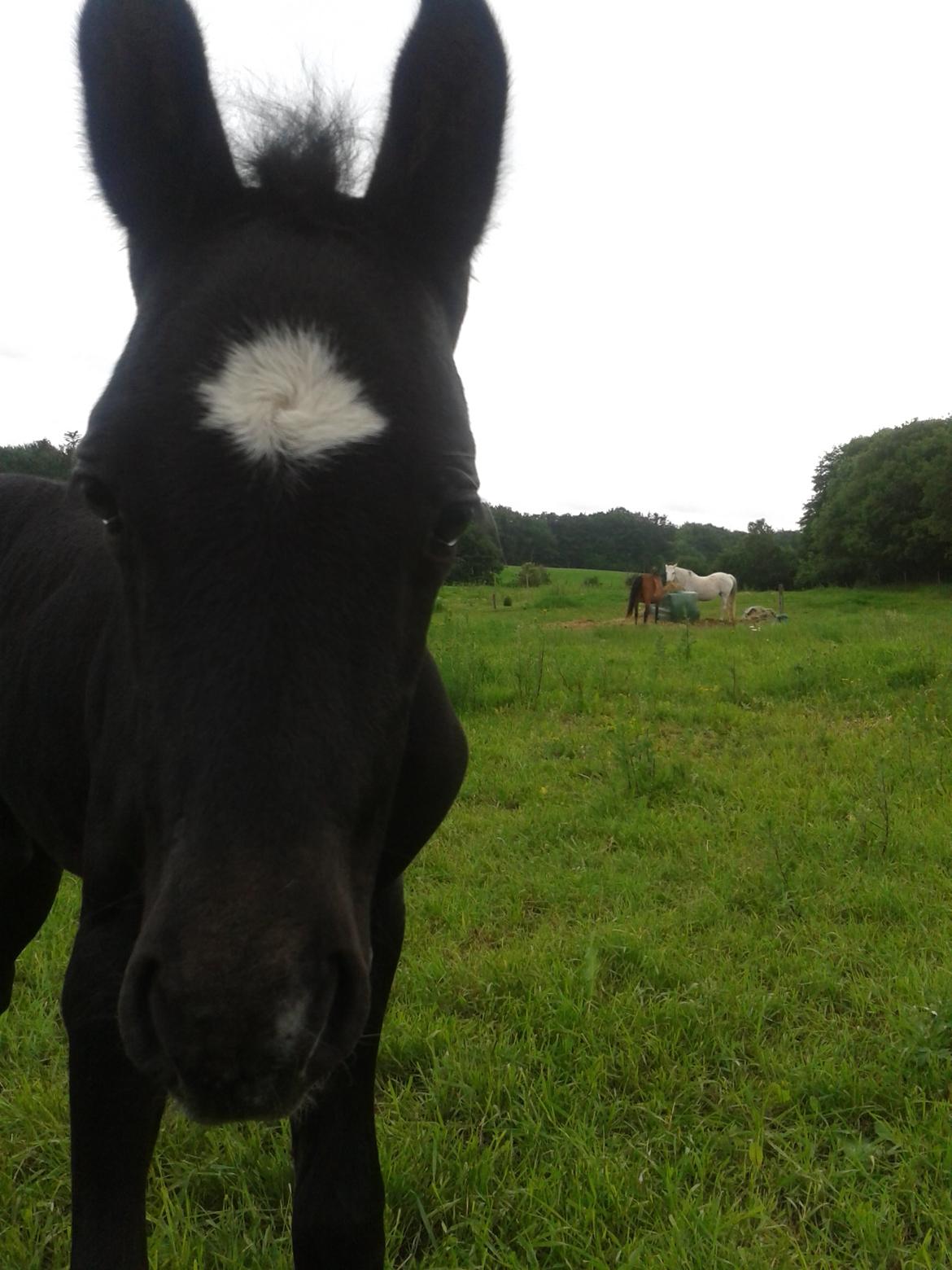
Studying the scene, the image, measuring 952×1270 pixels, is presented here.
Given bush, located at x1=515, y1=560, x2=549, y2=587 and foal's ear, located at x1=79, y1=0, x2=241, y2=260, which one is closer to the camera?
foal's ear, located at x1=79, y1=0, x2=241, y2=260

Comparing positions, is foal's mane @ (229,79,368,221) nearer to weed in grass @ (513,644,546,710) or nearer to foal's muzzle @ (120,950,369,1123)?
foal's muzzle @ (120,950,369,1123)

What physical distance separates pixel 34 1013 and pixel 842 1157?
276 cm

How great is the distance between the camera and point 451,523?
1.45 m

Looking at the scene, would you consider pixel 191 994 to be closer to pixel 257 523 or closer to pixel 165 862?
pixel 165 862

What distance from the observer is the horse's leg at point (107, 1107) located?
1.67 metres

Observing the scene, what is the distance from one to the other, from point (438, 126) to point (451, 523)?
2.82 feet

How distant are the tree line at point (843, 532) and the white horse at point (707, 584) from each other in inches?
121

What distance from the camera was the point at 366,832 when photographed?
1404mm

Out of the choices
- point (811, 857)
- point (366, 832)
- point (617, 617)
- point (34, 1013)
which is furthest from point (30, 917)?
point (617, 617)

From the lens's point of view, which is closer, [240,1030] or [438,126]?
[240,1030]

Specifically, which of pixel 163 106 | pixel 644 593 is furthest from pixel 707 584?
pixel 163 106

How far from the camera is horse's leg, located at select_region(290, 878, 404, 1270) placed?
6.28ft

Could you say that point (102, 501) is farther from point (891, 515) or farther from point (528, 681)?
point (891, 515)

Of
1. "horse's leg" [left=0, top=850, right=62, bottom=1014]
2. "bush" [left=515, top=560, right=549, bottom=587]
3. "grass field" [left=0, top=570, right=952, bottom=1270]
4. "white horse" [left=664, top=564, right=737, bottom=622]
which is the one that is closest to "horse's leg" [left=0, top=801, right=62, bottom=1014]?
"horse's leg" [left=0, top=850, right=62, bottom=1014]
